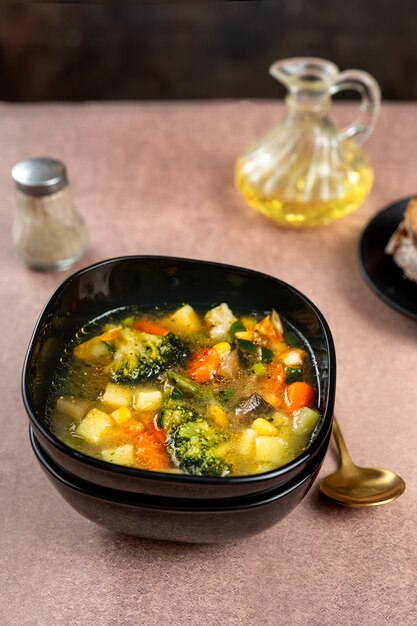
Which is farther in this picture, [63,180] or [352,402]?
[63,180]

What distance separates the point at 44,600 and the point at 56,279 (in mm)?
865

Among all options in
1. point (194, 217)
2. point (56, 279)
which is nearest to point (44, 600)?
point (56, 279)

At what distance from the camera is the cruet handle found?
2039 mm

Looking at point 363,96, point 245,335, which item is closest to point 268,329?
point 245,335

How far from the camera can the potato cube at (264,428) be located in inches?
49.7

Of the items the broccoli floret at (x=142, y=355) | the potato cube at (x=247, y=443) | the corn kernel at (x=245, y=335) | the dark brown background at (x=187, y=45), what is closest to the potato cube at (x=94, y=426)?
the broccoli floret at (x=142, y=355)

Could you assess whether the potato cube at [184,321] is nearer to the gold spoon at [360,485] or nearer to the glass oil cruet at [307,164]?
the gold spoon at [360,485]

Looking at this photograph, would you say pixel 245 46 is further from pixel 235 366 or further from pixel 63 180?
pixel 235 366

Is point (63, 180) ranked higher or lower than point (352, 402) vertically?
higher

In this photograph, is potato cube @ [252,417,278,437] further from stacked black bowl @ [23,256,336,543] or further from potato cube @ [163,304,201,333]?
potato cube @ [163,304,201,333]

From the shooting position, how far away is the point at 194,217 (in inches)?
83.1

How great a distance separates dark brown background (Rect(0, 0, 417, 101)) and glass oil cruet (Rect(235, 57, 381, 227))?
Result: 2127 mm

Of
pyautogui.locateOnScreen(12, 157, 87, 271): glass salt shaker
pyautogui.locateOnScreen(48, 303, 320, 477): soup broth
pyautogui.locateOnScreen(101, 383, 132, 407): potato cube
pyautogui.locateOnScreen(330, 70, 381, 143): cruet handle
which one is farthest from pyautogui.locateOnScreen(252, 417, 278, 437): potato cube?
pyautogui.locateOnScreen(330, 70, 381, 143): cruet handle

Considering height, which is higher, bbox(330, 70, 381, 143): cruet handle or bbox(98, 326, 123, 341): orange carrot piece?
bbox(330, 70, 381, 143): cruet handle
